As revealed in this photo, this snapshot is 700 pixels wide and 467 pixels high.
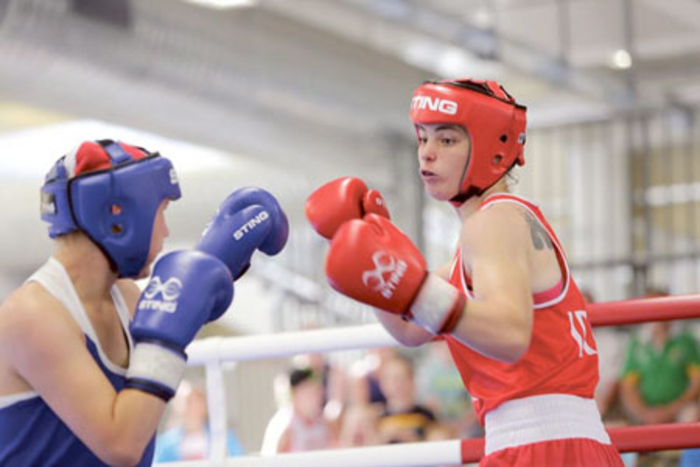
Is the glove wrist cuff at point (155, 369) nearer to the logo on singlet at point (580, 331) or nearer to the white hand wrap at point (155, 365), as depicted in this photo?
the white hand wrap at point (155, 365)

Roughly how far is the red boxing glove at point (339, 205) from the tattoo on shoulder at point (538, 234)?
314 millimetres

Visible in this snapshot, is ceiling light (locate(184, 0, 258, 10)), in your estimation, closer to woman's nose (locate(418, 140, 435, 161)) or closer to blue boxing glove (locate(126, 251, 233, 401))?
woman's nose (locate(418, 140, 435, 161))

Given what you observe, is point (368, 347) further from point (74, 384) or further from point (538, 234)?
point (74, 384)

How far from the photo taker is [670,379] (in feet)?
22.0

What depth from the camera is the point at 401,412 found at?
5.96 metres

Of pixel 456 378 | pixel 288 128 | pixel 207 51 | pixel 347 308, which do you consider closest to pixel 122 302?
pixel 456 378

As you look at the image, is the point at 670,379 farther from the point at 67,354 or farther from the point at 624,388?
the point at 67,354

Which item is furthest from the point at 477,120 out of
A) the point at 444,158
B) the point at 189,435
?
the point at 189,435

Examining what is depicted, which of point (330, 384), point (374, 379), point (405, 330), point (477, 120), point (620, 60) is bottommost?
point (330, 384)

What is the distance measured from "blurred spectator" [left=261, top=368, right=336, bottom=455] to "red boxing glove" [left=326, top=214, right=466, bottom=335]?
4.19 m

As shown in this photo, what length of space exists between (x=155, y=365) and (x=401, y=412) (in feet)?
12.8

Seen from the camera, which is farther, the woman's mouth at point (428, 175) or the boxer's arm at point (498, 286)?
the woman's mouth at point (428, 175)

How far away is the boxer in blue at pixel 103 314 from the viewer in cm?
217

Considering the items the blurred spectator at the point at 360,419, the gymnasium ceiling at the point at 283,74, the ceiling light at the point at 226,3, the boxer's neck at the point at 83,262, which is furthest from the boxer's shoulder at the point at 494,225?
the ceiling light at the point at 226,3
